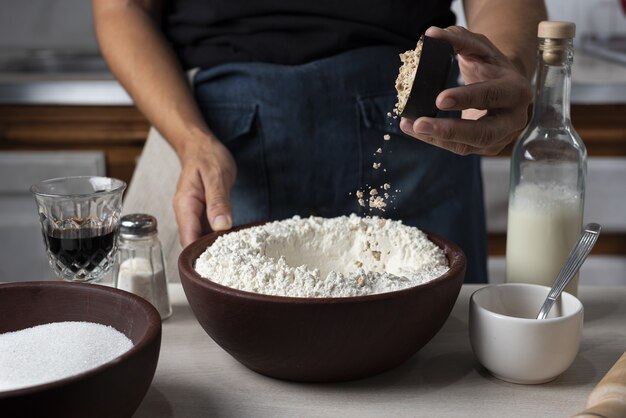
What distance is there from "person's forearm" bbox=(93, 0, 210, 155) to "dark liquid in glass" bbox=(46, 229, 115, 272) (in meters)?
0.37

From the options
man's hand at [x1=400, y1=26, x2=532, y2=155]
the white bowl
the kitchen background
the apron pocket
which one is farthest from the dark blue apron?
the kitchen background

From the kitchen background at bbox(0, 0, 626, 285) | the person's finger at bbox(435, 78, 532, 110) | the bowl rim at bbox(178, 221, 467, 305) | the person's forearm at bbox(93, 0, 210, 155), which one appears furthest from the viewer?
the kitchen background at bbox(0, 0, 626, 285)

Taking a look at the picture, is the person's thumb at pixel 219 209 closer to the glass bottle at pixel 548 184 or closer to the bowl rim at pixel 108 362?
the bowl rim at pixel 108 362

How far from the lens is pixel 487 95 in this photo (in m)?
0.90

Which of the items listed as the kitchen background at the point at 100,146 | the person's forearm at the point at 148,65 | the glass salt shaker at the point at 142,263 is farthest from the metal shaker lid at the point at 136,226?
the kitchen background at the point at 100,146

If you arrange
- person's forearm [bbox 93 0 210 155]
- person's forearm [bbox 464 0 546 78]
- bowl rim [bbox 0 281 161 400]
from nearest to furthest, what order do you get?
bowl rim [bbox 0 281 161 400]
person's forearm [bbox 464 0 546 78]
person's forearm [bbox 93 0 210 155]

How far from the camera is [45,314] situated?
80 centimetres

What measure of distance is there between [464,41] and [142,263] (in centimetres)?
47

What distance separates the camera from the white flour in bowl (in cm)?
76

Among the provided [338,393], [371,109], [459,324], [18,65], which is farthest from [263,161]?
[18,65]

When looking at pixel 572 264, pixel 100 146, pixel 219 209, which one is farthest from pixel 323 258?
pixel 100 146

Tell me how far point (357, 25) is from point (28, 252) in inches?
52.8

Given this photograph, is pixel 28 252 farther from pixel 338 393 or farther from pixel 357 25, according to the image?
pixel 338 393

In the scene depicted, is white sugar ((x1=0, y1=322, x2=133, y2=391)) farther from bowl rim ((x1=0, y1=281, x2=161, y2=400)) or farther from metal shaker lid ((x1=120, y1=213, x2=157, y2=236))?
metal shaker lid ((x1=120, y1=213, x2=157, y2=236))
